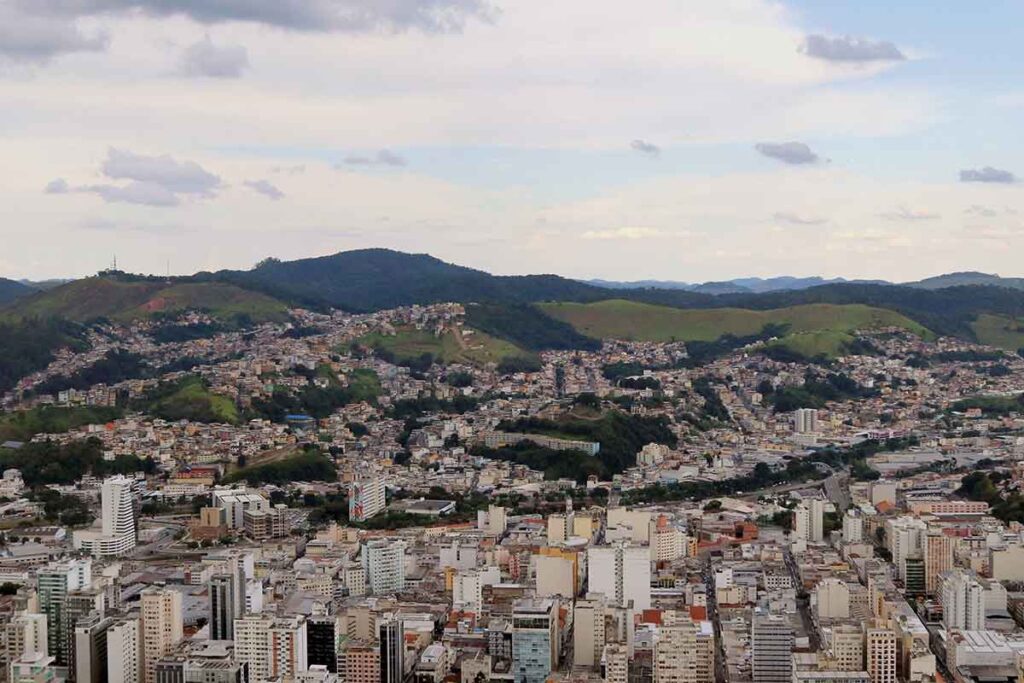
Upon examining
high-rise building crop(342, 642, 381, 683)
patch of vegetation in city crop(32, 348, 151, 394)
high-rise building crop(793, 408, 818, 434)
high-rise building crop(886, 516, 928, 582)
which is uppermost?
patch of vegetation in city crop(32, 348, 151, 394)

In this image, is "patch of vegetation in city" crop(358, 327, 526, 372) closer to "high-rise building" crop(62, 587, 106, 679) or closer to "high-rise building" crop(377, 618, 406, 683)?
"high-rise building" crop(62, 587, 106, 679)

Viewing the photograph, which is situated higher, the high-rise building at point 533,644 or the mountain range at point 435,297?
the mountain range at point 435,297

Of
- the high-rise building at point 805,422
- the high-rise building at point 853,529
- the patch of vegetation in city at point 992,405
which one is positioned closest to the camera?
the high-rise building at point 853,529

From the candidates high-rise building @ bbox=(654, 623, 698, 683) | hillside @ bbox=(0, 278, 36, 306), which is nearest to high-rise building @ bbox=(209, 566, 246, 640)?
high-rise building @ bbox=(654, 623, 698, 683)

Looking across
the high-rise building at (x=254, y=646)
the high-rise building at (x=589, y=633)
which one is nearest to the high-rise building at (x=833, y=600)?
the high-rise building at (x=589, y=633)

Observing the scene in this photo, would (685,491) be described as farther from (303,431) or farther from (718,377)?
(718,377)

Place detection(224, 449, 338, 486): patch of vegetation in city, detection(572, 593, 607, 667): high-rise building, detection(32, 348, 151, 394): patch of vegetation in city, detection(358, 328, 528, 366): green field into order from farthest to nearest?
detection(358, 328, 528, 366): green field → detection(32, 348, 151, 394): patch of vegetation in city → detection(224, 449, 338, 486): patch of vegetation in city → detection(572, 593, 607, 667): high-rise building

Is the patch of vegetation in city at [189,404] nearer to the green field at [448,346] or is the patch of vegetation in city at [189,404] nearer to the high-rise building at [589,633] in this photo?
the green field at [448,346]
